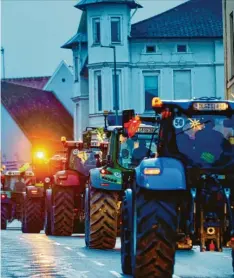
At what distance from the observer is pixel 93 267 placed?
18891 mm

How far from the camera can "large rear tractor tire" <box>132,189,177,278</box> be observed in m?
14.5

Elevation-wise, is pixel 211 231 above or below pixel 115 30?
below

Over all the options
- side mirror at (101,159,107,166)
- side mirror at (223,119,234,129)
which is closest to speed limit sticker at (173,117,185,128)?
side mirror at (223,119,234,129)

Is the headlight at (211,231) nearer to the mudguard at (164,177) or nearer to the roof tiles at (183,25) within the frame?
the mudguard at (164,177)

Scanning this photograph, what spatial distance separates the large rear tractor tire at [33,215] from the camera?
38.3 meters

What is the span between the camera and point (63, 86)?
109812 mm

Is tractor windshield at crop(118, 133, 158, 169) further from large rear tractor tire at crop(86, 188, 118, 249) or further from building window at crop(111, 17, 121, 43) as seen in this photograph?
building window at crop(111, 17, 121, 43)

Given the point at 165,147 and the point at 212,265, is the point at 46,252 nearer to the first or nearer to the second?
the point at 212,265

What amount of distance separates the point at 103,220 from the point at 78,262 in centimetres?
445

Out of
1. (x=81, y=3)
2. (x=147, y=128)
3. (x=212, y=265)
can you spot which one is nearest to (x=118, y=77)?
(x=81, y=3)

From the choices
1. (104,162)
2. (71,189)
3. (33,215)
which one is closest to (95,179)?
(104,162)

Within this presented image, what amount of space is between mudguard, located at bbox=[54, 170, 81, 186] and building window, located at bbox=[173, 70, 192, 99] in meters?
49.8

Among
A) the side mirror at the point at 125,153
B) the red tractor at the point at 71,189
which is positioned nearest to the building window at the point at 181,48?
the red tractor at the point at 71,189

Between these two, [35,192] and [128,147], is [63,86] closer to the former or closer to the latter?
[35,192]
